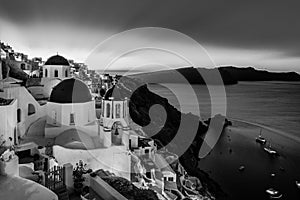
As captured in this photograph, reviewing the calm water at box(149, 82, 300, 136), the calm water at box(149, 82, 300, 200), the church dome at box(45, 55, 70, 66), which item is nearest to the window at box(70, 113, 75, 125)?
the church dome at box(45, 55, 70, 66)

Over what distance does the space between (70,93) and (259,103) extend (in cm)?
3106

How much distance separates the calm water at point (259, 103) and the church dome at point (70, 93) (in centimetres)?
1964

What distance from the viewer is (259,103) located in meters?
34.7

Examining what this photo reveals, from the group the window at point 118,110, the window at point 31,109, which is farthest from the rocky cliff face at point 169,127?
the window at point 31,109

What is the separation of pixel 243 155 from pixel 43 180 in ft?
60.3

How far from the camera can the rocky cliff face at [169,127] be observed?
15886 millimetres

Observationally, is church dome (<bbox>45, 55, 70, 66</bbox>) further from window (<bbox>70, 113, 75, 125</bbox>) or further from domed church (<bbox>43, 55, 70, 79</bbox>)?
window (<bbox>70, 113, 75, 125</bbox>)

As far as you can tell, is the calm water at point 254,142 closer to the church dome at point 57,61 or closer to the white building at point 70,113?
the white building at point 70,113

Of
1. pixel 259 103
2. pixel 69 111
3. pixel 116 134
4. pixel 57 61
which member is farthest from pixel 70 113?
pixel 259 103

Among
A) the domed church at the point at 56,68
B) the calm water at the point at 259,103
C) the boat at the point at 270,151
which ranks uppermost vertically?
the domed church at the point at 56,68

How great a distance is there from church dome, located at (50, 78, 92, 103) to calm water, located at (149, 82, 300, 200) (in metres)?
9.38

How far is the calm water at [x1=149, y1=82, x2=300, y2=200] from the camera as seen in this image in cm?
1512

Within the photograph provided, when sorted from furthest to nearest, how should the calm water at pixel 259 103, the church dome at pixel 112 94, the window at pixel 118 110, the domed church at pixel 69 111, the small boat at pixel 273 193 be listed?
the calm water at pixel 259 103
the small boat at pixel 273 193
the church dome at pixel 112 94
the window at pixel 118 110
the domed church at pixel 69 111

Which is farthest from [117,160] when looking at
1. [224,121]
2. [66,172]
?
[224,121]
